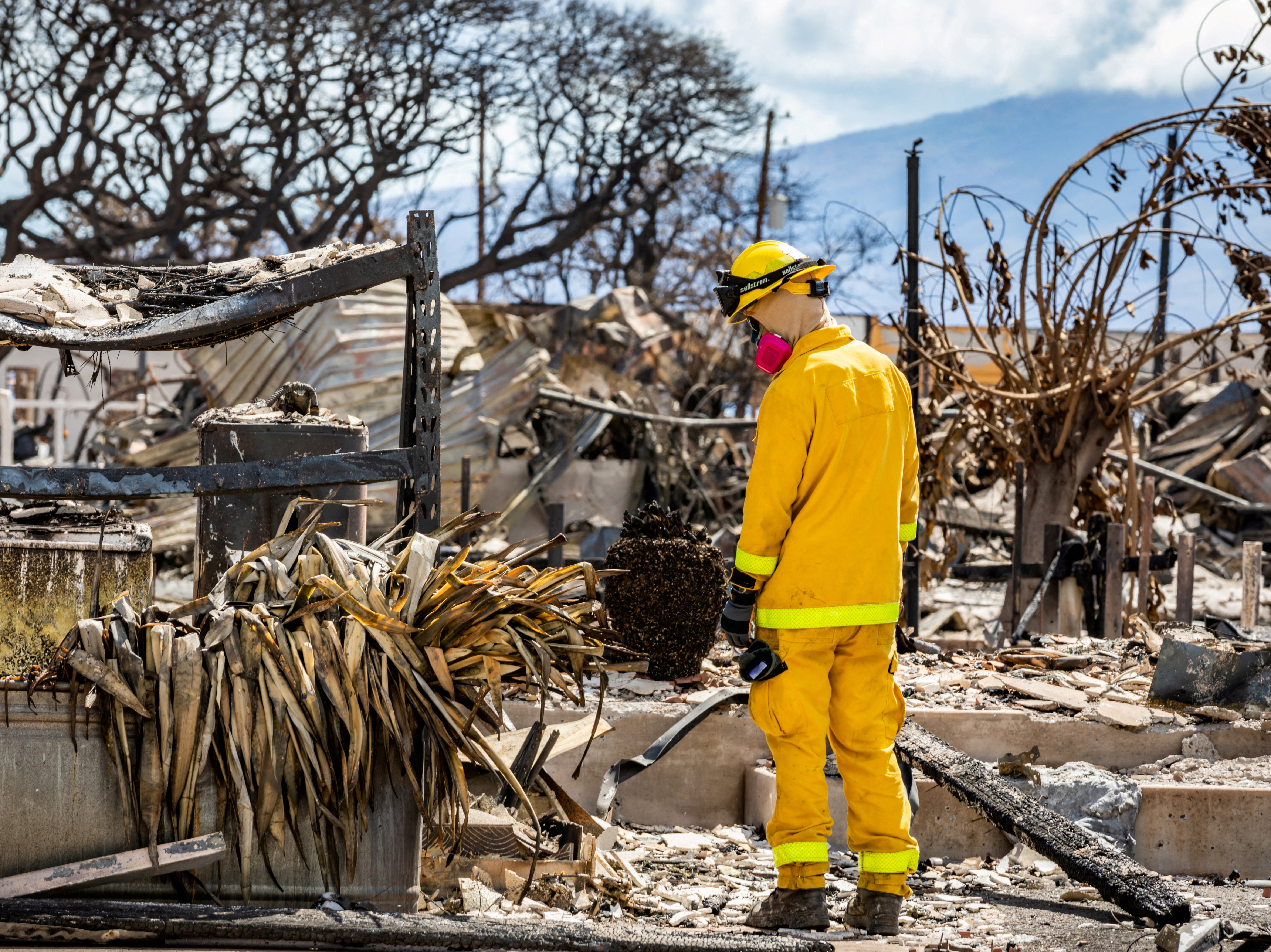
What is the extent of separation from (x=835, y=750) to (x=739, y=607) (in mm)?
576

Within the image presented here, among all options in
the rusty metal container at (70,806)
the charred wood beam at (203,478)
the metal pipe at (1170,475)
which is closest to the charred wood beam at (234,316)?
the charred wood beam at (203,478)

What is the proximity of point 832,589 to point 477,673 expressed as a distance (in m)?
1.14

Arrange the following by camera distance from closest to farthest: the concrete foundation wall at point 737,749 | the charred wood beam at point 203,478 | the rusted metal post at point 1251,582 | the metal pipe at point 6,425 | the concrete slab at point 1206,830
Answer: the charred wood beam at point 203,478, the concrete slab at point 1206,830, the concrete foundation wall at point 737,749, the rusted metal post at point 1251,582, the metal pipe at point 6,425

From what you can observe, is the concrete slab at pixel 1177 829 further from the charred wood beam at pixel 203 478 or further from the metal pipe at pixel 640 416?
the metal pipe at pixel 640 416

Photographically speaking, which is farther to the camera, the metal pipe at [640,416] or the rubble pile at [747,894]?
the metal pipe at [640,416]

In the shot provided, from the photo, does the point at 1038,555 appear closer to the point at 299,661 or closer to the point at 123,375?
the point at 299,661

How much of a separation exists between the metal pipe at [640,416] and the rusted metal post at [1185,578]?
13.2 ft

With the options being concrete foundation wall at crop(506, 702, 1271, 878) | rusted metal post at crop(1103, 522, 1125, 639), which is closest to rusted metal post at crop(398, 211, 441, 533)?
concrete foundation wall at crop(506, 702, 1271, 878)

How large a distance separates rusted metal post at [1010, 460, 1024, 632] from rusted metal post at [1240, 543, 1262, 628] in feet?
4.98

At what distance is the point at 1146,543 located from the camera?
28.7 ft

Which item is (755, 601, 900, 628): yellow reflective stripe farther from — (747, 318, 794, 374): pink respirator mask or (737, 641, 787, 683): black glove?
(747, 318, 794, 374): pink respirator mask

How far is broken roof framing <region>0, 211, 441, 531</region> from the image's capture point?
3.61 m

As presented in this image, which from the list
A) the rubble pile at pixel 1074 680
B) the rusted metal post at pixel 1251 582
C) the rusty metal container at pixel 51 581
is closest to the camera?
the rusty metal container at pixel 51 581

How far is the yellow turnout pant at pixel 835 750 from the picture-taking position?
3770mm
